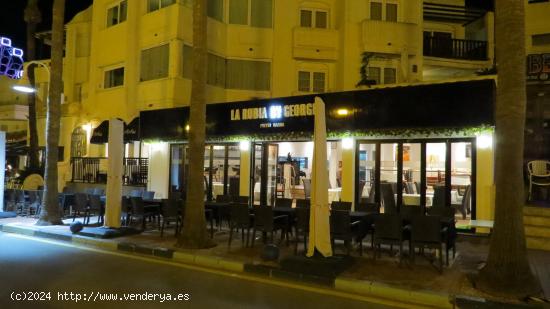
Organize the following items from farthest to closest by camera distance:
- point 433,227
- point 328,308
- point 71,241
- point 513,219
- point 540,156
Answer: point 540,156 < point 71,241 < point 433,227 < point 513,219 < point 328,308

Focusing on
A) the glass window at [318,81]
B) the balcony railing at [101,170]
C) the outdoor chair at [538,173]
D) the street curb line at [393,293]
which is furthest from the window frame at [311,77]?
the street curb line at [393,293]

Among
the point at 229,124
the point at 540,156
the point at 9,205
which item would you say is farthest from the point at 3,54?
the point at 540,156

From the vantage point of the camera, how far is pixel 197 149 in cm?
1023

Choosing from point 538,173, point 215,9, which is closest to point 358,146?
point 538,173

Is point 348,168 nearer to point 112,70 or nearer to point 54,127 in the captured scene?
point 54,127

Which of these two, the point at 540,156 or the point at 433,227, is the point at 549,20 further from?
the point at 433,227

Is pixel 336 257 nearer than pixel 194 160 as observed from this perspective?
Yes

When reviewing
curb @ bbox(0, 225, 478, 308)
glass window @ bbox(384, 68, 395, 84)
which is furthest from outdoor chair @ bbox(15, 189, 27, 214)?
glass window @ bbox(384, 68, 395, 84)

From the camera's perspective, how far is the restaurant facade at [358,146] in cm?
1150

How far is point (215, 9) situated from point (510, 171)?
632 inches

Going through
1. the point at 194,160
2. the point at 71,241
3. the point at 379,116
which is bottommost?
the point at 71,241

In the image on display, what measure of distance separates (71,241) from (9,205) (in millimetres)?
7632

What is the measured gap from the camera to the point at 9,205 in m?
17.0

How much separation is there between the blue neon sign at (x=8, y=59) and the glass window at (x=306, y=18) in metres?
12.0
